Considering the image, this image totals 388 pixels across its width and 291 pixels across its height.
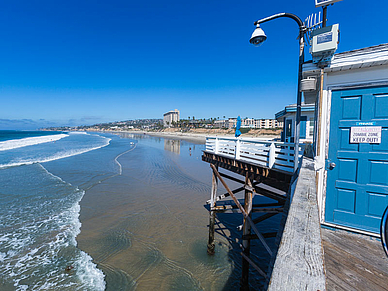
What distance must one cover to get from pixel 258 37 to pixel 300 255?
19.7ft

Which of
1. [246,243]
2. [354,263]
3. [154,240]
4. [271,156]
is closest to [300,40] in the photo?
[271,156]

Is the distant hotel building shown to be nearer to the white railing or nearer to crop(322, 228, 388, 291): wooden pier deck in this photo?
the white railing

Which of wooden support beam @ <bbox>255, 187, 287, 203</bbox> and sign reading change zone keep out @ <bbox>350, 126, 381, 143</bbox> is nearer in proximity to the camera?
sign reading change zone keep out @ <bbox>350, 126, 381, 143</bbox>

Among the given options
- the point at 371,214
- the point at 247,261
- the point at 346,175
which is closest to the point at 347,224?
the point at 371,214

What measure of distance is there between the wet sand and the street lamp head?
22.3 ft

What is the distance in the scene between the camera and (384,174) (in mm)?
3914

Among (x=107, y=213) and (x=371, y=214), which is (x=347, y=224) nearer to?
(x=371, y=214)

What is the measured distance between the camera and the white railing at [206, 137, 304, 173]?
18.5 feet

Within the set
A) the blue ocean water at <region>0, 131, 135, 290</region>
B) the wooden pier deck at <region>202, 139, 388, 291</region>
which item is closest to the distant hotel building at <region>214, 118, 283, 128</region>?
the blue ocean water at <region>0, 131, 135, 290</region>

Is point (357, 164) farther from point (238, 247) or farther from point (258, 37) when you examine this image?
point (238, 247)

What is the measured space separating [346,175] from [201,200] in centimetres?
887

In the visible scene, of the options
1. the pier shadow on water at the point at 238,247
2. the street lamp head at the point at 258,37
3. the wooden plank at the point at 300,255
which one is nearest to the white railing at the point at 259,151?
the pier shadow on water at the point at 238,247

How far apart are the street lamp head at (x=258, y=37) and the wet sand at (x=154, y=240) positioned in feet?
22.3

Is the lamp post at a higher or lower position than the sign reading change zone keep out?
higher
